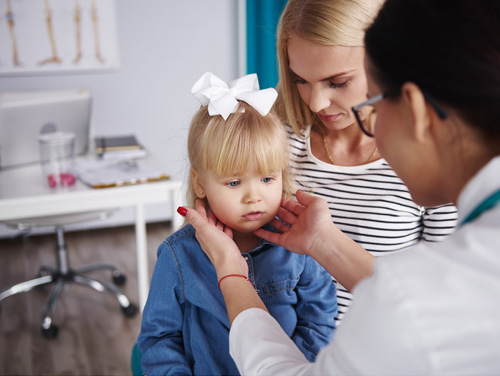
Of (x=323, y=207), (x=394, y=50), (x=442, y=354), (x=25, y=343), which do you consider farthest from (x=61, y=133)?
(x=442, y=354)

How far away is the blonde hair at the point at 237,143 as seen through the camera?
1.20 metres

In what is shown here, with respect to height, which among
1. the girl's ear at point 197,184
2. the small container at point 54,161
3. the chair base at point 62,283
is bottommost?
the chair base at point 62,283

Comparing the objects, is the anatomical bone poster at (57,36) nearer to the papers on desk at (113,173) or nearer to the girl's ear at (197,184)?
the papers on desk at (113,173)

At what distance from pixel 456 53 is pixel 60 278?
283 centimetres

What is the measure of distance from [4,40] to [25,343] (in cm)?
211

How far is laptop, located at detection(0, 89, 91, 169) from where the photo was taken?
225 centimetres

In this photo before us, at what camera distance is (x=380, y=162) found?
1.40 metres

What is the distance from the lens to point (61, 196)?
7.04ft

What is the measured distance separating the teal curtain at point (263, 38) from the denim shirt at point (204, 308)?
228 cm

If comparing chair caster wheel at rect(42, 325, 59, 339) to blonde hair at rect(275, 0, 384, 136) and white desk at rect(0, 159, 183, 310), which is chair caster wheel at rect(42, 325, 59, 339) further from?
blonde hair at rect(275, 0, 384, 136)

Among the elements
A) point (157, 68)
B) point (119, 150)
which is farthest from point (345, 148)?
point (157, 68)

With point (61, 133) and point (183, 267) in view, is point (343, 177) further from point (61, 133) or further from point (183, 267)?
point (61, 133)

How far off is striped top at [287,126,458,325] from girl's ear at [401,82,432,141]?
65 centimetres

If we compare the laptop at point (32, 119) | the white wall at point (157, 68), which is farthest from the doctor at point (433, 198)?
the white wall at point (157, 68)
